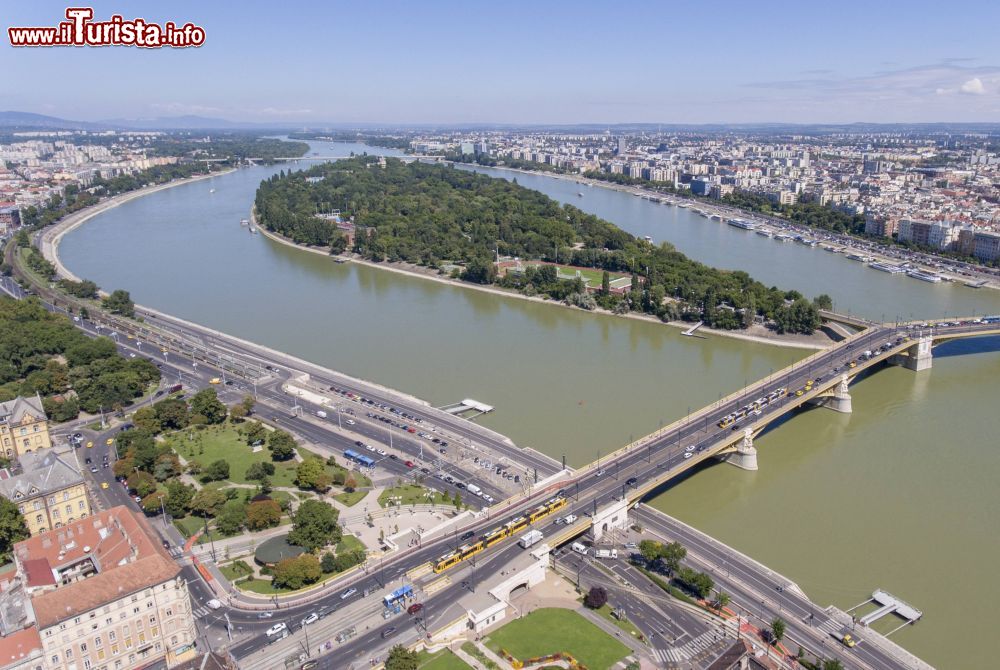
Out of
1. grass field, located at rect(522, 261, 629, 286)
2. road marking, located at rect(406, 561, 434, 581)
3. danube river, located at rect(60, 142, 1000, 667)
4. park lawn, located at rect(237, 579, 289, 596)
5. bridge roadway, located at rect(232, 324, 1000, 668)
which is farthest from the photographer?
grass field, located at rect(522, 261, 629, 286)

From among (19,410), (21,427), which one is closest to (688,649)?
(21,427)

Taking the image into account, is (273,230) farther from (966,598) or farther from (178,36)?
(966,598)

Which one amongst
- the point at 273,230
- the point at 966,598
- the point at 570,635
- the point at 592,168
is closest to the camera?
the point at 570,635

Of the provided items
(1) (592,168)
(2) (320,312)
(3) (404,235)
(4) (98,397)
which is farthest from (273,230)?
(1) (592,168)

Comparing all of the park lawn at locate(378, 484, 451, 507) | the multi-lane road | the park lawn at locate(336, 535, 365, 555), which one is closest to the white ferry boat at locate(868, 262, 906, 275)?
the multi-lane road

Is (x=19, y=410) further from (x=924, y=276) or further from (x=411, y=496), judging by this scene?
(x=924, y=276)

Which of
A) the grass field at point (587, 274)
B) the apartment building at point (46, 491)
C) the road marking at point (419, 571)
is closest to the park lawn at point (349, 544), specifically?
the road marking at point (419, 571)

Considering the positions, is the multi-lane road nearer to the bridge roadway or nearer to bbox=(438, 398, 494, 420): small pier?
the bridge roadway
